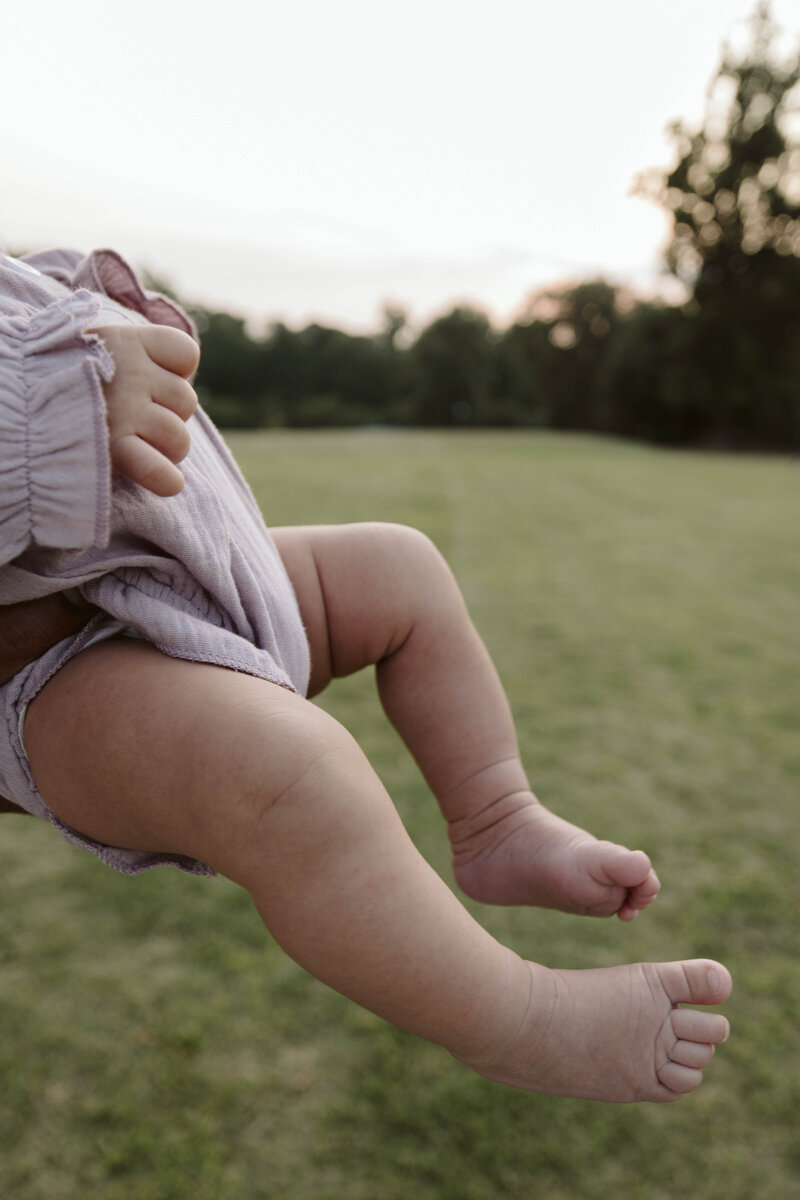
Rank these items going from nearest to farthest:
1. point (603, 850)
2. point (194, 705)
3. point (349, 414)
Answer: point (194, 705), point (603, 850), point (349, 414)

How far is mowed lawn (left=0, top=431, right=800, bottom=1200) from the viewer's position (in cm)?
94

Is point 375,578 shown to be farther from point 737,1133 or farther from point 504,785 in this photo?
point 737,1133

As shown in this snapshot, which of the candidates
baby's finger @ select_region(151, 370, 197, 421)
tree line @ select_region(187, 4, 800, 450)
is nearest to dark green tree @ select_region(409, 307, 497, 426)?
tree line @ select_region(187, 4, 800, 450)

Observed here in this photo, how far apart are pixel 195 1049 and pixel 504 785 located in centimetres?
56

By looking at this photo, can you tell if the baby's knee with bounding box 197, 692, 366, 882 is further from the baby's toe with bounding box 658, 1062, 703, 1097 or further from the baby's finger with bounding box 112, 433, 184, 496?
the baby's toe with bounding box 658, 1062, 703, 1097

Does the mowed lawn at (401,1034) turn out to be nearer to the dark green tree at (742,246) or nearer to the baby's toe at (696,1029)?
the baby's toe at (696,1029)

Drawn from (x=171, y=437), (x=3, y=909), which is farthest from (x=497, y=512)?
(x=171, y=437)

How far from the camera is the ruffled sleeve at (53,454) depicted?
1.86 feet

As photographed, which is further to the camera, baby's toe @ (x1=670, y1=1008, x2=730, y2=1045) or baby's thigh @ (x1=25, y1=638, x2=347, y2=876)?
baby's toe @ (x1=670, y1=1008, x2=730, y2=1045)

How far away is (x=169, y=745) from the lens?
1.99 feet

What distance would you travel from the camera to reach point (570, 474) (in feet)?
33.8

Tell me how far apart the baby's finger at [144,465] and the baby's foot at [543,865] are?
52 centimetres

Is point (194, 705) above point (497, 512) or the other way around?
above

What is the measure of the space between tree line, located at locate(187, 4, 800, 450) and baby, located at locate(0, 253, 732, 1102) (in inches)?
458
